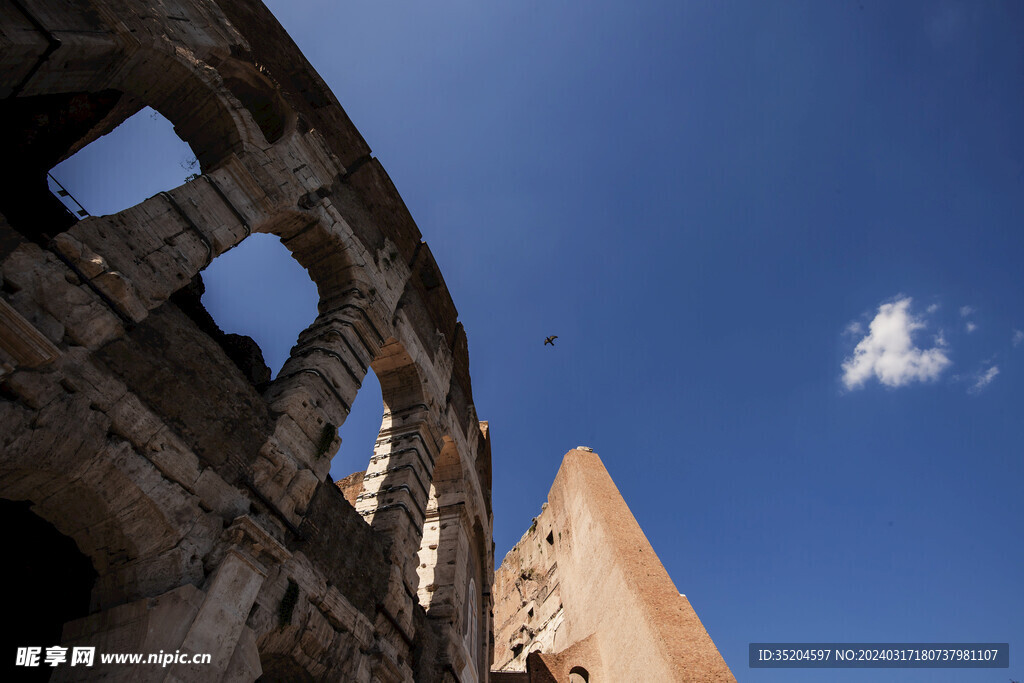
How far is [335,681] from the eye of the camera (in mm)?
4352

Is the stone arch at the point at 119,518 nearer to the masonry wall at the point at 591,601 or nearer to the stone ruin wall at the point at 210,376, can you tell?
the stone ruin wall at the point at 210,376

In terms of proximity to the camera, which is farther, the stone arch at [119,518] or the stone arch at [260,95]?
the stone arch at [260,95]

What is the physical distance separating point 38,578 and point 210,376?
192 cm

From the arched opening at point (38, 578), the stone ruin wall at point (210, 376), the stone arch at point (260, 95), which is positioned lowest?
the arched opening at point (38, 578)

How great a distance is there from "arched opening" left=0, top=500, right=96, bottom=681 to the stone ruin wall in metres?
0.09

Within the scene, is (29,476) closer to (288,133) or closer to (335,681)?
(335,681)

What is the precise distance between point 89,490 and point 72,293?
1.21 metres

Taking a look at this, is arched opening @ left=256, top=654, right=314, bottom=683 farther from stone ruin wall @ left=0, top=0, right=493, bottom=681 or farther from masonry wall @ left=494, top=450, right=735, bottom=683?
masonry wall @ left=494, top=450, right=735, bottom=683

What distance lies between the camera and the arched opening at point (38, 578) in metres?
4.04

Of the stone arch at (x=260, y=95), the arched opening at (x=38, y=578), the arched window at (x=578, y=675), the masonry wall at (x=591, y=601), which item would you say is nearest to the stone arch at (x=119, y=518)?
the arched opening at (x=38, y=578)

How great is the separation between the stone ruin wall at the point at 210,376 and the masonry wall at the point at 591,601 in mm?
3186

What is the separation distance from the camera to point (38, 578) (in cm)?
410

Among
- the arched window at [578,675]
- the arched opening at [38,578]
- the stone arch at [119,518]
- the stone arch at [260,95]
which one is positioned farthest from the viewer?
the arched window at [578,675]

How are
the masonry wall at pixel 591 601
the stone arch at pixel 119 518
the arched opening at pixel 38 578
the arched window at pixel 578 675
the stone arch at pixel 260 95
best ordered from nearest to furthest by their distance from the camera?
1. the stone arch at pixel 119 518
2. the arched opening at pixel 38 578
3. the stone arch at pixel 260 95
4. the masonry wall at pixel 591 601
5. the arched window at pixel 578 675
